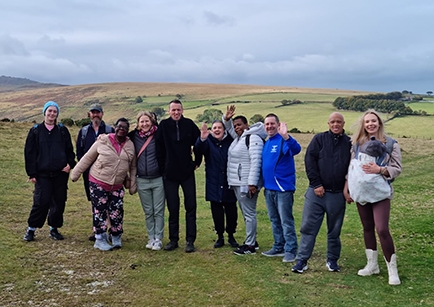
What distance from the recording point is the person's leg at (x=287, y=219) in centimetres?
710

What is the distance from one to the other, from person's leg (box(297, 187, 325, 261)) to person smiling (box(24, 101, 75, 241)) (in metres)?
4.60

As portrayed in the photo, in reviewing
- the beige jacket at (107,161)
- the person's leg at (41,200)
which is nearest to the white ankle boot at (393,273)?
the beige jacket at (107,161)

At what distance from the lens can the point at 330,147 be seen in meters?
6.40

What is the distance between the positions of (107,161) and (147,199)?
105 cm

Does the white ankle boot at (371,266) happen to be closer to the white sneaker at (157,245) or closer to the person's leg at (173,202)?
the person's leg at (173,202)

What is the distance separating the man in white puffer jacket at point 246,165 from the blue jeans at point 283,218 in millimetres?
357

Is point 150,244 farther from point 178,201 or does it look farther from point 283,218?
point 283,218

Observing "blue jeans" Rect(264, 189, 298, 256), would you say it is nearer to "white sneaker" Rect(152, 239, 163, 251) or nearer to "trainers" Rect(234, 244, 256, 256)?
"trainers" Rect(234, 244, 256, 256)

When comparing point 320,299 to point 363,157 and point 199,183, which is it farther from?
point 199,183

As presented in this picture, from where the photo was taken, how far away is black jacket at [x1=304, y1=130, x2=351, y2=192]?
6.30 meters

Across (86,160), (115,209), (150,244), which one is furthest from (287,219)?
(86,160)

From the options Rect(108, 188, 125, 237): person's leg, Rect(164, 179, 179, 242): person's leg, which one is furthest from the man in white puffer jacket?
Rect(108, 188, 125, 237): person's leg

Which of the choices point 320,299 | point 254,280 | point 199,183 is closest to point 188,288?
point 254,280

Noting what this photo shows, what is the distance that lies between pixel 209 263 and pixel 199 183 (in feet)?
38.5
